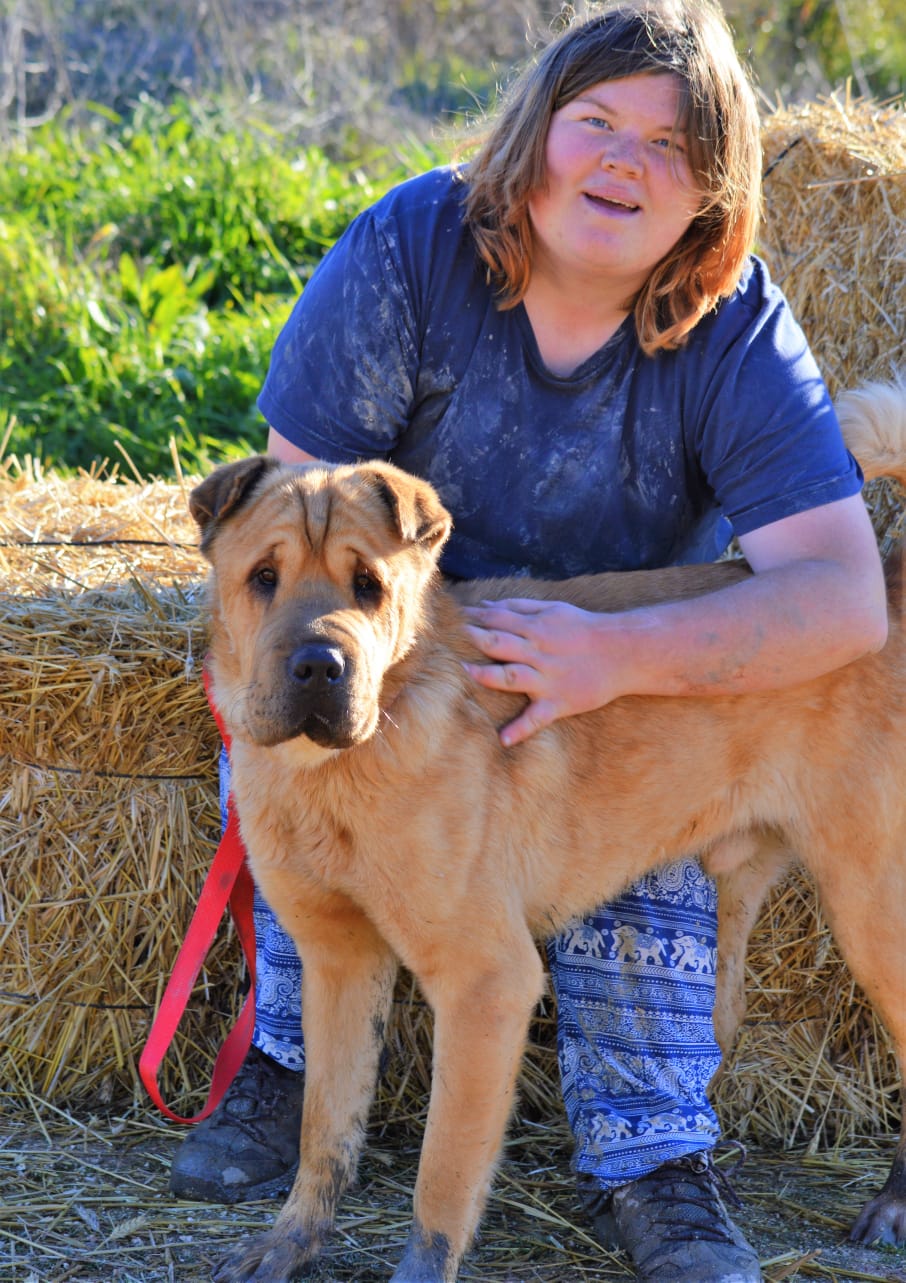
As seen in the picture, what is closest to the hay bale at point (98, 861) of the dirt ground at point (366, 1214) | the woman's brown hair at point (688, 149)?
the dirt ground at point (366, 1214)

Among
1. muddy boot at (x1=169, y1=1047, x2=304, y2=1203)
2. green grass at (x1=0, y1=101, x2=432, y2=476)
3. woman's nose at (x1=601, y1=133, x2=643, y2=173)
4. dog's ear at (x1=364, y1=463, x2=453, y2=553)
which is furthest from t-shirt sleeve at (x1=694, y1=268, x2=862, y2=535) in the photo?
green grass at (x1=0, y1=101, x2=432, y2=476)

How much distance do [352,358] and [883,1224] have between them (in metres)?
2.35

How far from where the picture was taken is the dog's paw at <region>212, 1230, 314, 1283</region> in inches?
111

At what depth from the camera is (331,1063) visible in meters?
3.04

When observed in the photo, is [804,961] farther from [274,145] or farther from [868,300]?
[274,145]

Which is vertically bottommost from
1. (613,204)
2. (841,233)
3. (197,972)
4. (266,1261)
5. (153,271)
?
(266,1261)

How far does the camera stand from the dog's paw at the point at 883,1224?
3119 millimetres

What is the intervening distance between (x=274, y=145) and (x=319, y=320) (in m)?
6.02

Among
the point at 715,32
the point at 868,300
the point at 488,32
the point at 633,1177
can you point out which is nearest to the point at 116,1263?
the point at 633,1177

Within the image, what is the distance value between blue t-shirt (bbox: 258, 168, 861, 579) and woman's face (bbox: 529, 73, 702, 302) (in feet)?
0.79

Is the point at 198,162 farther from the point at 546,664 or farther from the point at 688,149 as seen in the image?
the point at 546,664

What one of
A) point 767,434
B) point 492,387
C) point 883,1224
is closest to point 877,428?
point 767,434

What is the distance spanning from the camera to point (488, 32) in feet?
39.2

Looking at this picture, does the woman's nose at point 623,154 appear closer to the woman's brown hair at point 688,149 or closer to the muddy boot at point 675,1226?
the woman's brown hair at point 688,149
